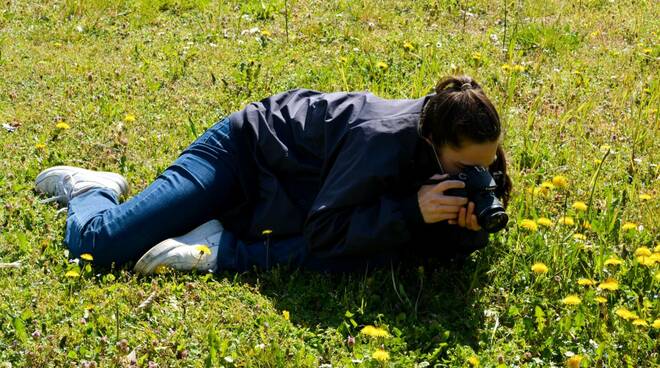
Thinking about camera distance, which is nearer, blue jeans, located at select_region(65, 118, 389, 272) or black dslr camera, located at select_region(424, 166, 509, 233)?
black dslr camera, located at select_region(424, 166, 509, 233)

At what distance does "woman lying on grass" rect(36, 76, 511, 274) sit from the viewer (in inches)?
141

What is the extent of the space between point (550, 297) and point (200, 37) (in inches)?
150

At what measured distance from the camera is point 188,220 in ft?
13.5

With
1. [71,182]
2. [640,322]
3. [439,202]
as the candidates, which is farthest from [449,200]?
[71,182]

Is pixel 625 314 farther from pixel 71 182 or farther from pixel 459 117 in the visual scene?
pixel 71 182

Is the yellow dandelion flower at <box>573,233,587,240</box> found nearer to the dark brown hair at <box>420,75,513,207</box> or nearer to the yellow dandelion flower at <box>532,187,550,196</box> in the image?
the yellow dandelion flower at <box>532,187,550,196</box>

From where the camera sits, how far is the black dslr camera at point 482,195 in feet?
11.3

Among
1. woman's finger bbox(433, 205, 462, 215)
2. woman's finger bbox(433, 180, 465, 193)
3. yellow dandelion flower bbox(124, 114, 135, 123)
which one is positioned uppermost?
woman's finger bbox(433, 180, 465, 193)

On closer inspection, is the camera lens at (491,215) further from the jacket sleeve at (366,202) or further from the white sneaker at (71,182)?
the white sneaker at (71,182)

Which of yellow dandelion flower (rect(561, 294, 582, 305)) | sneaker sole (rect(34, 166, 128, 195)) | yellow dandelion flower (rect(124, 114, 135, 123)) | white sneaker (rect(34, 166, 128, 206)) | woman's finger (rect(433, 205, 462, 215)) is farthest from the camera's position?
yellow dandelion flower (rect(124, 114, 135, 123))

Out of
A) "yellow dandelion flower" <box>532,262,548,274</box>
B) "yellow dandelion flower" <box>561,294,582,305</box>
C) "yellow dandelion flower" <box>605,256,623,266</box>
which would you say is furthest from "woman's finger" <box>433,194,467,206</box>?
"yellow dandelion flower" <box>605,256,623,266</box>

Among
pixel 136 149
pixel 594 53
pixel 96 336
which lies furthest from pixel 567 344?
pixel 594 53

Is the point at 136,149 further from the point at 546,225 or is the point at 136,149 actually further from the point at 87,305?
the point at 546,225

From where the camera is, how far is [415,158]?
3.73 meters
